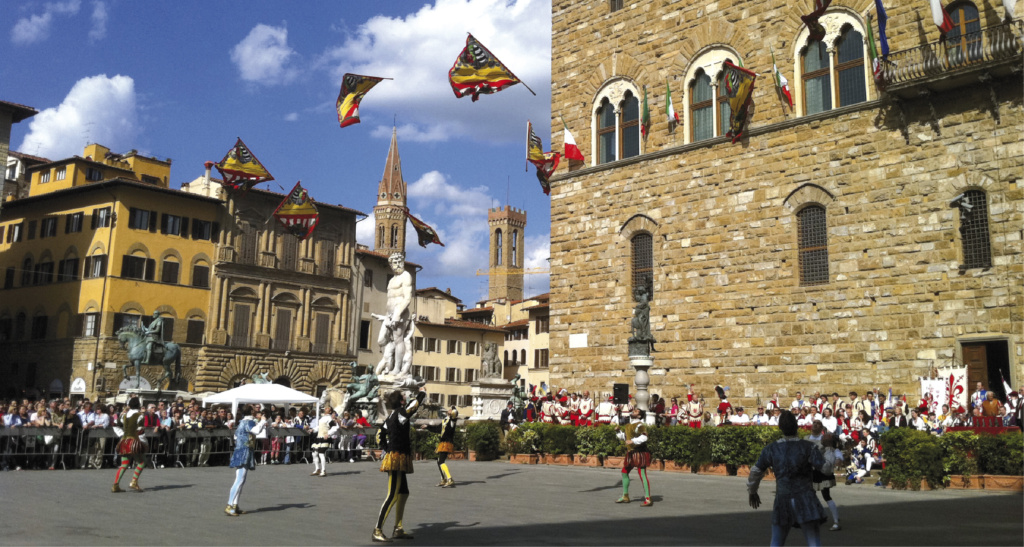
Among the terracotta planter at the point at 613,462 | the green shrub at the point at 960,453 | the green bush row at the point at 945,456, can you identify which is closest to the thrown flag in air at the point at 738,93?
the terracotta planter at the point at 613,462

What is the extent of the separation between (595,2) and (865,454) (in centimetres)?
1667

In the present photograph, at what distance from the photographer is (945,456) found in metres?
14.1

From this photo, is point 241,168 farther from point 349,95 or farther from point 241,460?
point 241,460

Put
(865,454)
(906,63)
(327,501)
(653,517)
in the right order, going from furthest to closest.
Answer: (906,63) < (865,454) < (327,501) < (653,517)

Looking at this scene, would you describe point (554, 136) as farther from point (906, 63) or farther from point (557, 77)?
point (906, 63)

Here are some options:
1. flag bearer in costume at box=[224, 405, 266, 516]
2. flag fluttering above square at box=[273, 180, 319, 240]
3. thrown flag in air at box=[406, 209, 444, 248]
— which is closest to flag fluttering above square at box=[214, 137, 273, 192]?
flag fluttering above square at box=[273, 180, 319, 240]

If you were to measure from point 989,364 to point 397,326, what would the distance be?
14029mm

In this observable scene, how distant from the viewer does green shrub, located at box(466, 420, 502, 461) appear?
69.7ft

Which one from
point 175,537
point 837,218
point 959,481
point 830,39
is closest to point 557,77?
point 830,39

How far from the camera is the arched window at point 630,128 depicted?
2514cm

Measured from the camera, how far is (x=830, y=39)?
21078 mm

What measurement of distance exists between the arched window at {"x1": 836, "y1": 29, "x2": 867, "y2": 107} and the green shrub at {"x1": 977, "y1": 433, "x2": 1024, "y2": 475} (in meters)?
9.67

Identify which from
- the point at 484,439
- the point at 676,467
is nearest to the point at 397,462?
the point at 676,467

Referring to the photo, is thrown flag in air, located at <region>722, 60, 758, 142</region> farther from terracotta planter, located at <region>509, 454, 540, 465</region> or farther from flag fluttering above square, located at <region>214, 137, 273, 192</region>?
flag fluttering above square, located at <region>214, 137, 273, 192</region>
